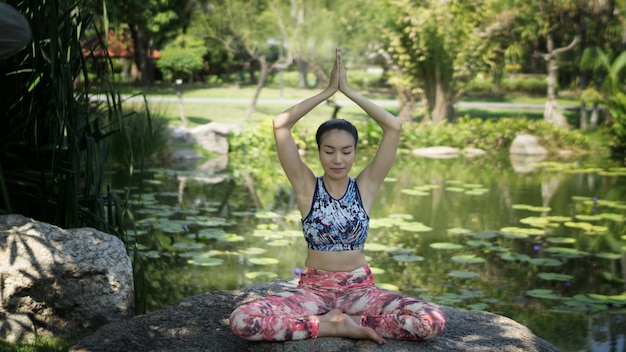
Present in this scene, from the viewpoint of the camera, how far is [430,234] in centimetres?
623

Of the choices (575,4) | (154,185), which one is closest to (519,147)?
(575,4)

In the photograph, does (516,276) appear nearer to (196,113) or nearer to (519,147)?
(519,147)

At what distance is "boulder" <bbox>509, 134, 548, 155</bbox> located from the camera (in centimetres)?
A: 1205

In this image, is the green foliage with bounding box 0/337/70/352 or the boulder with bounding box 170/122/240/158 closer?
the green foliage with bounding box 0/337/70/352

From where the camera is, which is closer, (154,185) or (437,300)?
(437,300)

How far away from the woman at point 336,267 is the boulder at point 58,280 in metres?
1.03

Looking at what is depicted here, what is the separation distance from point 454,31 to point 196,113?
223 inches

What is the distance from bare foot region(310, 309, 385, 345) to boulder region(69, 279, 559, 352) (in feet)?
0.06

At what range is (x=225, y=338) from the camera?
295cm

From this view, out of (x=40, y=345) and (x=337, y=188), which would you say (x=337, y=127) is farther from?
(x=40, y=345)

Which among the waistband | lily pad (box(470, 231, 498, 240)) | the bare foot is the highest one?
the waistband

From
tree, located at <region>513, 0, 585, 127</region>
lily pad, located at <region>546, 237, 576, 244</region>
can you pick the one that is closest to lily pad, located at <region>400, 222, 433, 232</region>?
lily pad, located at <region>546, 237, 576, 244</region>

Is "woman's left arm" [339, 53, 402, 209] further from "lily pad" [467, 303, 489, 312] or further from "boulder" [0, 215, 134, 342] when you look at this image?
"lily pad" [467, 303, 489, 312]

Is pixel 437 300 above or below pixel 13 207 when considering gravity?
below
